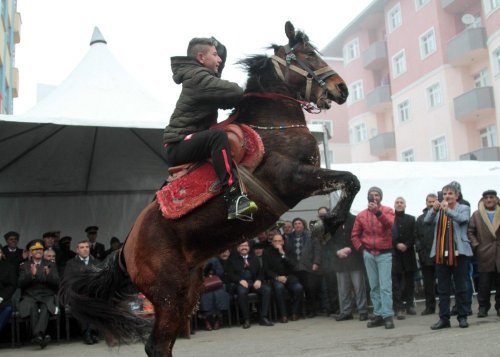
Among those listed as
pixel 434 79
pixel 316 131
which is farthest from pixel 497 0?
pixel 316 131

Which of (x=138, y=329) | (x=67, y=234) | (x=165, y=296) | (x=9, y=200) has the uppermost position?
(x=9, y=200)

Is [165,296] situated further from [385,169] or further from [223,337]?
[385,169]

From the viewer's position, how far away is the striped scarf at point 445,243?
27.7 feet

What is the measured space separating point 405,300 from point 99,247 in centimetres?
674

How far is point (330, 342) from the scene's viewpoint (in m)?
8.05

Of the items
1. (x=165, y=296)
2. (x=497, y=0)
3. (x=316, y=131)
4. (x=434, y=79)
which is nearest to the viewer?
(x=165, y=296)

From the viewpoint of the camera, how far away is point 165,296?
5.03m

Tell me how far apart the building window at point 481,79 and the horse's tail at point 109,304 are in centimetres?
2763

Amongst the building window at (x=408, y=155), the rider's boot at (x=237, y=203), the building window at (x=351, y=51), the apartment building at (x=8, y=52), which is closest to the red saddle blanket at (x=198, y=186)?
the rider's boot at (x=237, y=203)

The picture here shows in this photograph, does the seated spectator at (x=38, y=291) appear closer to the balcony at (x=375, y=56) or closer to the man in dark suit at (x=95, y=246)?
the man in dark suit at (x=95, y=246)


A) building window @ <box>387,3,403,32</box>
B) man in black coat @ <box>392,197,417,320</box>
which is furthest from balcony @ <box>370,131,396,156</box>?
man in black coat @ <box>392,197,417,320</box>

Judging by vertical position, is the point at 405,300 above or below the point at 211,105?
below

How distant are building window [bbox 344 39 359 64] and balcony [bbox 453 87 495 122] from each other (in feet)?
43.4

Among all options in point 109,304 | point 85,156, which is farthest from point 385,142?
point 109,304
